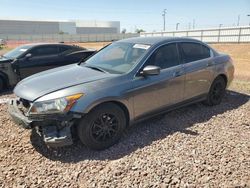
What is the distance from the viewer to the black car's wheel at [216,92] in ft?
16.8

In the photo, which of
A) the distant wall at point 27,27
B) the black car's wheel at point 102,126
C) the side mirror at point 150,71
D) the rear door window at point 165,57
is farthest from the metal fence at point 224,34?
the distant wall at point 27,27

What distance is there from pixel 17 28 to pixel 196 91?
340ft

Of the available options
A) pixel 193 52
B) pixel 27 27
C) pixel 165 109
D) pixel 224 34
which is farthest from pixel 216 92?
pixel 27 27

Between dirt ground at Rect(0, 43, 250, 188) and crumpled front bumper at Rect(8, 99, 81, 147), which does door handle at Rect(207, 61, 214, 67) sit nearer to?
dirt ground at Rect(0, 43, 250, 188)

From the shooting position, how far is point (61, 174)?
295cm

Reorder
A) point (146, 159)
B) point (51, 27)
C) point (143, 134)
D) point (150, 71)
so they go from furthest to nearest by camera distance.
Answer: point (51, 27), point (143, 134), point (150, 71), point (146, 159)

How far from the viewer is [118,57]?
423cm

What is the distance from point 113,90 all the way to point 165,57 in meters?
1.33

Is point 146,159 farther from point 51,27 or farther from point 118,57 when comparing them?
point 51,27

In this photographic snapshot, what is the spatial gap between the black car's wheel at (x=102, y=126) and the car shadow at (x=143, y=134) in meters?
0.14

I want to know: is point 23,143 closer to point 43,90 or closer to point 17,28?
point 43,90

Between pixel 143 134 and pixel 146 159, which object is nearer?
pixel 146 159

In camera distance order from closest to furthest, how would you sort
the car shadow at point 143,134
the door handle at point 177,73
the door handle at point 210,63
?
the car shadow at point 143,134
the door handle at point 177,73
the door handle at point 210,63

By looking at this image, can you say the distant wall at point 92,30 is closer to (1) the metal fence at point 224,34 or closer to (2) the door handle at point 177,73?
(1) the metal fence at point 224,34
